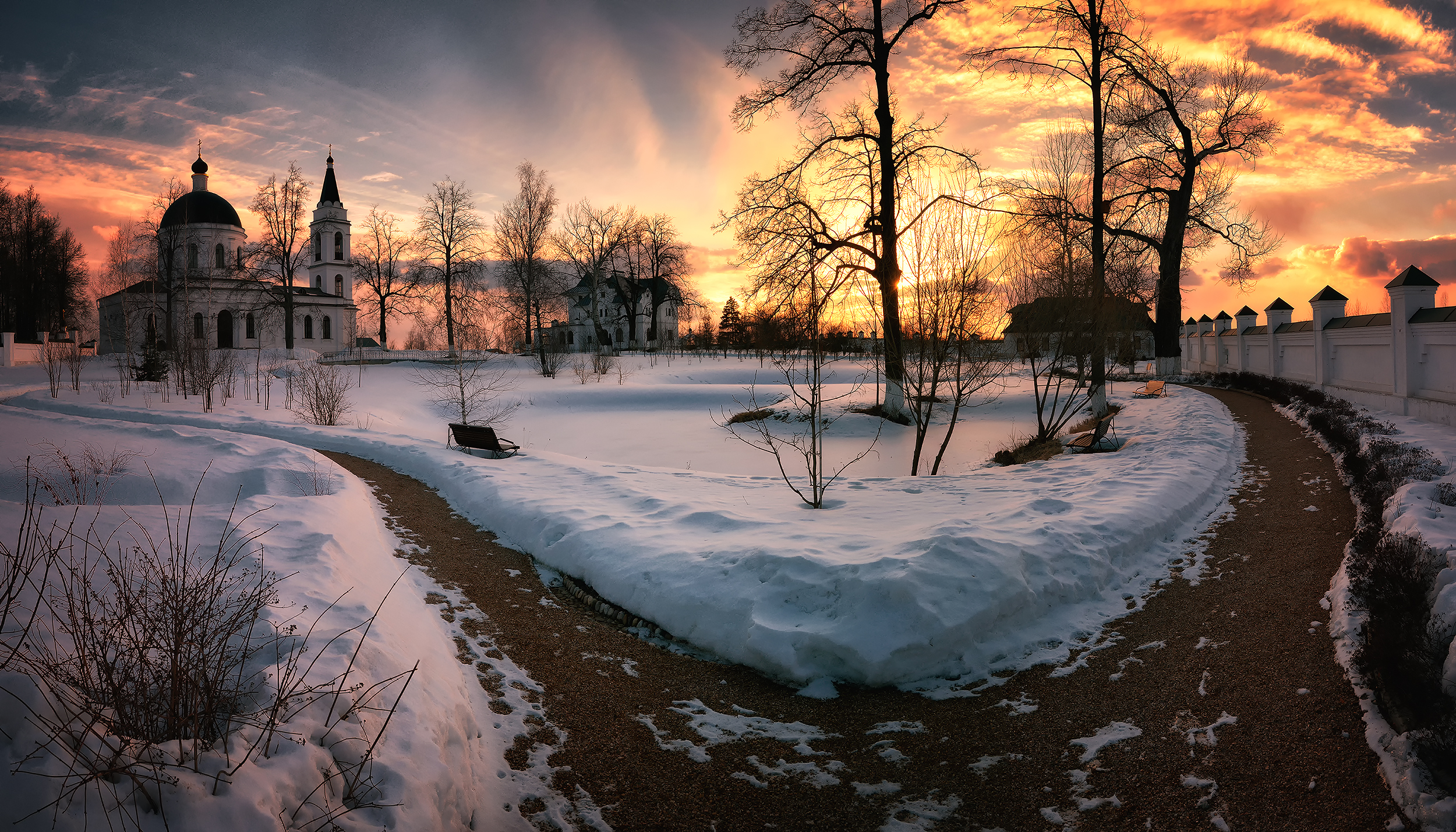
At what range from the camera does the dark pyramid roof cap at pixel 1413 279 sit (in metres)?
12.8

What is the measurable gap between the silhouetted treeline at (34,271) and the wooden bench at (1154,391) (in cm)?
4183

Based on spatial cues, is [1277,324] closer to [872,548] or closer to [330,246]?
[872,548]

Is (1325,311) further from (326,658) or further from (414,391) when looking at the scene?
(414,391)

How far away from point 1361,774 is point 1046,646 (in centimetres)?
202

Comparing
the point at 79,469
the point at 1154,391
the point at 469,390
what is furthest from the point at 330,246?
the point at 1154,391

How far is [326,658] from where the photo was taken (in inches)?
146

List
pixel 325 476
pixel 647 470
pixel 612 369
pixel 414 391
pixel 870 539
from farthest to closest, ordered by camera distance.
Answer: pixel 612 369, pixel 414 391, pixel 647 470, pixel 325 476, pixel 870 539

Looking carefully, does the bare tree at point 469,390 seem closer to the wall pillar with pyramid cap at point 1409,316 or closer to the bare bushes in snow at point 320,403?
the bare bushes in snow at point 320,403

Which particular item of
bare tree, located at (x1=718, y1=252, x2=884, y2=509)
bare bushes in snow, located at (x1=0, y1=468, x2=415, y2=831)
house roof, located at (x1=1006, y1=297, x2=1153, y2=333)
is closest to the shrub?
bare tree, located at (x1=718, y1=252, x2=884, y2=509)

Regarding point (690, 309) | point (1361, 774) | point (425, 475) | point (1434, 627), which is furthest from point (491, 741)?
point (690, 309)

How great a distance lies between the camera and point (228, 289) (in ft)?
147

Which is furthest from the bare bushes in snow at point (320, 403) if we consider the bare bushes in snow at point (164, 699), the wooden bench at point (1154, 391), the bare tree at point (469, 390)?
the wooden bench at point (1154, 391)

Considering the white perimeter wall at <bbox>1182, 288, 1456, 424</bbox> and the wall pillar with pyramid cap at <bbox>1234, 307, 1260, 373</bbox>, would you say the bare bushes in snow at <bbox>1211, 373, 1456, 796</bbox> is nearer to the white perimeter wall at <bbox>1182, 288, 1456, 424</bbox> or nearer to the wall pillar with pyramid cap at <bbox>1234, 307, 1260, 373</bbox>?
the white perimeter wall at <bbox>1182, 288, 1456, 424</bbox>

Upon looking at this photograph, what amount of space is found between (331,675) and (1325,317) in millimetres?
23774
